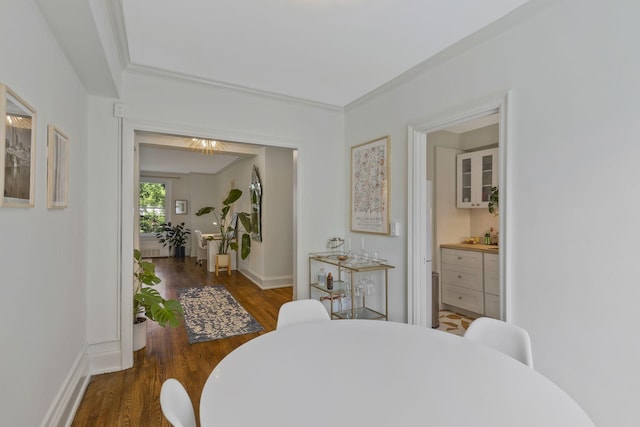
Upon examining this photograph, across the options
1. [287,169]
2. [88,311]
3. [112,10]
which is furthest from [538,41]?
[287,169]

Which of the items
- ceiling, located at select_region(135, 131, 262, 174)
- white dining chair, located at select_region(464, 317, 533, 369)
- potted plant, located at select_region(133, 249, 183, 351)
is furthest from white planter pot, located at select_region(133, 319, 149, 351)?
white dining chair, located at select_region(464, 317, 533, 369)

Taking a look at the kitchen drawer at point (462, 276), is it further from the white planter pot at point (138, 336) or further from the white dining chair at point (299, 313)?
the white planter pot at point (138, 336)

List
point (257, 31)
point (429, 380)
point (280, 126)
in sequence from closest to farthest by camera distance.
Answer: point (429, 380) < point (257, 31) < point (280, 126)

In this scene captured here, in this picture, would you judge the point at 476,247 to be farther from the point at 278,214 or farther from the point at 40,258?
the point at 40,258

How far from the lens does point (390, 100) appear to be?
123 inches

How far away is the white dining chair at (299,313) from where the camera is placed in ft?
6.33

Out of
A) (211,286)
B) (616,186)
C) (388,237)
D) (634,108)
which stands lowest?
(211,286)

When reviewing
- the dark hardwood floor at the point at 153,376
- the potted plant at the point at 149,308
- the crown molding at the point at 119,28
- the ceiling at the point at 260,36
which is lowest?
the dark hardwood floor at the point at 153,376

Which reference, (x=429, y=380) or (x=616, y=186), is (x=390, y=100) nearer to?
(x=616, y=186)

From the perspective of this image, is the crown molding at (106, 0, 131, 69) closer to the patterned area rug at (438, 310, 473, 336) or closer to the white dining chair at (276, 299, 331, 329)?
the white dining chair at (276, 299, 331, 329)

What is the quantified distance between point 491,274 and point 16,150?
403 centimetres

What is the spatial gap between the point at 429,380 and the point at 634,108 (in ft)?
5.28

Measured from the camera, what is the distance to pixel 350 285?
11.3 ft

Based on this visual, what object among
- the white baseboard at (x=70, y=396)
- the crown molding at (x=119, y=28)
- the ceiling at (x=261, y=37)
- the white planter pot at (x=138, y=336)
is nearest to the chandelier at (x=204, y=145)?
the ceiling at (x=261, y=37)
